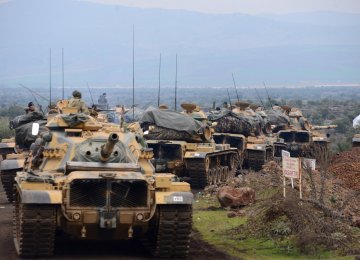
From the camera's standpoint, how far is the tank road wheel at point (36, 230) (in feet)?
58.5

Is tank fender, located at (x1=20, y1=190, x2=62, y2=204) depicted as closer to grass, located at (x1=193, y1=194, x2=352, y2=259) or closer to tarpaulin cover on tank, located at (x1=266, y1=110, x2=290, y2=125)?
grass, located at (x1=193, y1=194, x2=352, y2=259)

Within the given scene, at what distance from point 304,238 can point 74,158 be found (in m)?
4.16

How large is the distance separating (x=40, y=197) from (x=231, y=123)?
21196 millimetres

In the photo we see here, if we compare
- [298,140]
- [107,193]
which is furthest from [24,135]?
[298,140]

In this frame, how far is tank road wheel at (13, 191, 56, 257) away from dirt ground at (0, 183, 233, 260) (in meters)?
0.31

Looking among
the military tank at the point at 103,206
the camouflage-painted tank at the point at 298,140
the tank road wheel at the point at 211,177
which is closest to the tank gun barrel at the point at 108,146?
the military tank at the point at 103,206

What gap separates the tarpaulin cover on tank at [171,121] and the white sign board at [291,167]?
10.7 metres

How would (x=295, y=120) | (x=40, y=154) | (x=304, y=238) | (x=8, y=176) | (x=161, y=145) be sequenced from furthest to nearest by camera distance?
(x=295, y=120), (x=161, y=145), (x=8, y=176), (x=40, y=154), (x=304, y=238)

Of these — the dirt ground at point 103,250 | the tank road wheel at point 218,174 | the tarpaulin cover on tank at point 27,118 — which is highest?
the tarpaulin cover on tank at point 27,118

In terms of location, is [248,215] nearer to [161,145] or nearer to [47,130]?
[47,130]

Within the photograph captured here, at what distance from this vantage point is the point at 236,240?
68.9ft

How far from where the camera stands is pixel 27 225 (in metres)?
17.8

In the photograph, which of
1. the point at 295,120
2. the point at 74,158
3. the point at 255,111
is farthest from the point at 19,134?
the point at 295,120

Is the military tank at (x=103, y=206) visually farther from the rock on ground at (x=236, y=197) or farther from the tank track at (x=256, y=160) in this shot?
the tank track at (x=256, y=160)
